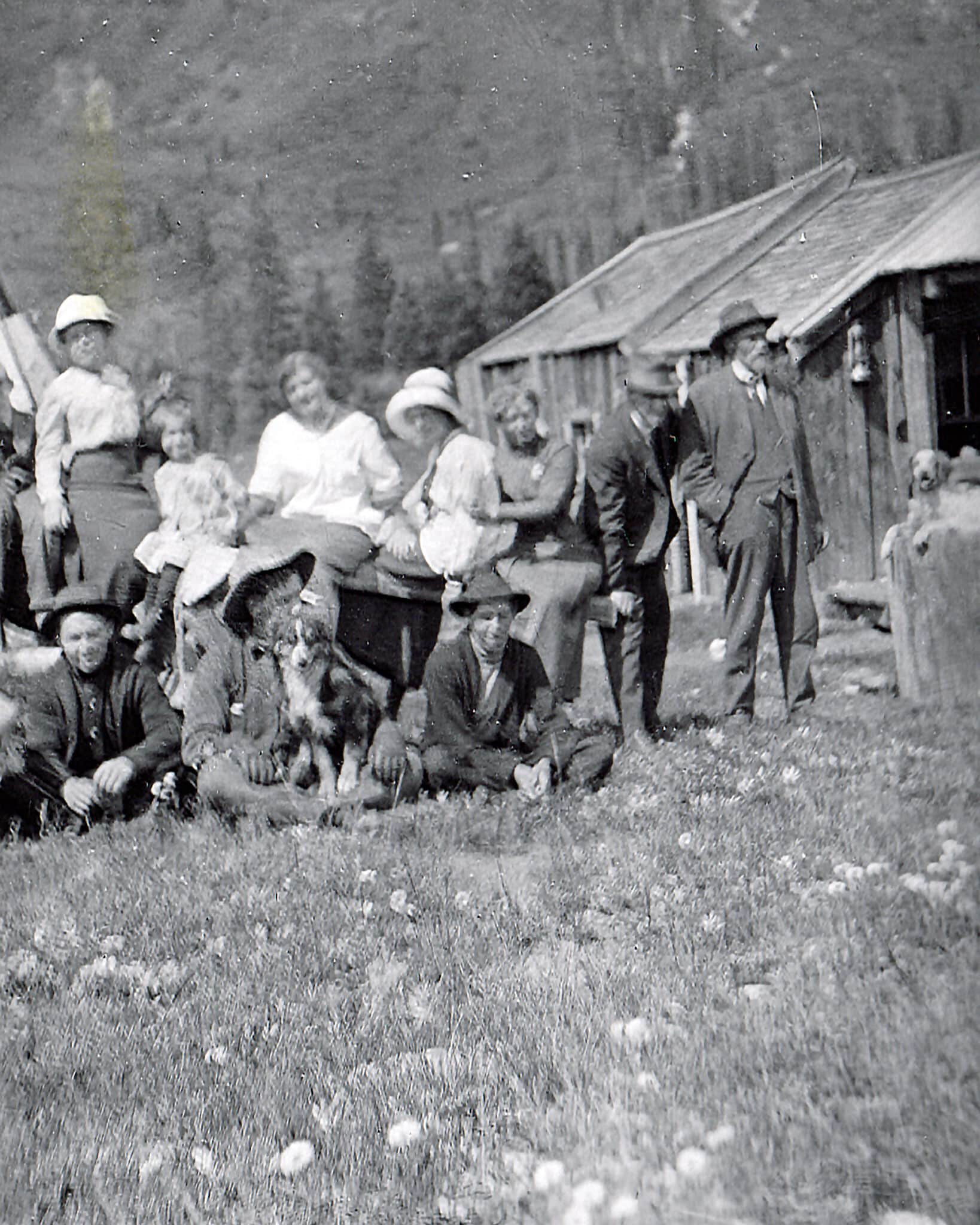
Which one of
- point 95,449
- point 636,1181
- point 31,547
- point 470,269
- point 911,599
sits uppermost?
point 470,269

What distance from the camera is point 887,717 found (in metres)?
4.12

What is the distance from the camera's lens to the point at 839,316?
4.15 m

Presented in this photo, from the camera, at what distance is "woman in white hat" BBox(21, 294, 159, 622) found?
195 inches

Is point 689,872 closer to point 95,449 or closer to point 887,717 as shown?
point 887,717

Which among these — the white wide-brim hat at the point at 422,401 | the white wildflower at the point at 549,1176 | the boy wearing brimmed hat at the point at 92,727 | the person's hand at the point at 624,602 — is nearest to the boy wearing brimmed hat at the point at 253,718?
the boy wearing brimmed hat at the point at 92,727

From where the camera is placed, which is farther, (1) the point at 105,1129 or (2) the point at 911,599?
(2) the point at 911,599

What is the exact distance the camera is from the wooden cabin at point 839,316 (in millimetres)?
3820

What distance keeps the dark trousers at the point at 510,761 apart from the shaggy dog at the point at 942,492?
1215 mm

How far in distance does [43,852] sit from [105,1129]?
170cm

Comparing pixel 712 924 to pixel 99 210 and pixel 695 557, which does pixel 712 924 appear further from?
pixel 99 210

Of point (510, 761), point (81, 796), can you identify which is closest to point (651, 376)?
point (510, 761)

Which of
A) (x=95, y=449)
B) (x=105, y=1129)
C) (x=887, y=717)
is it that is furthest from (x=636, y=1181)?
(x=95, y=449)

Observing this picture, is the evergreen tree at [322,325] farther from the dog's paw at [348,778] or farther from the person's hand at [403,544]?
the dog's paw at [348,778]

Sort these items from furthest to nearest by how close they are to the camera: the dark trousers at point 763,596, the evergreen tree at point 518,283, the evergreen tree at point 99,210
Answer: the dark trousers at point 763,596, the evergreen tree at point 99,210, the evergreen tree at point 518,283
